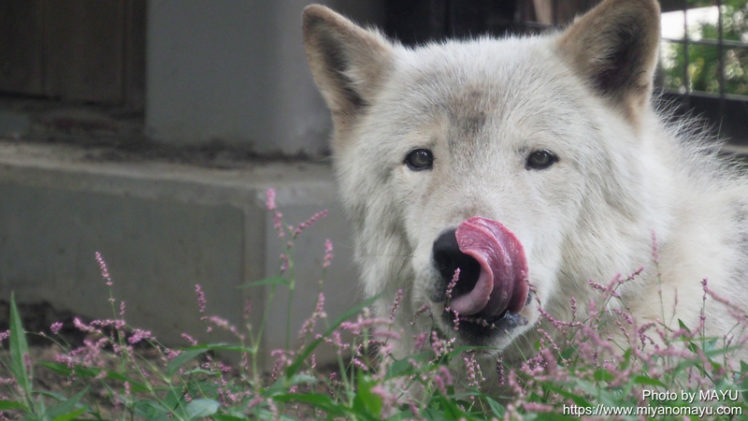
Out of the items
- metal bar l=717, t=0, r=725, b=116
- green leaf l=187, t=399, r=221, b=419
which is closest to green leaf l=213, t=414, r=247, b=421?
green leaf l=187, t=399, r=221, b=419

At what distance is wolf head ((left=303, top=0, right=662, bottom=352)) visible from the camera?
9.28ft

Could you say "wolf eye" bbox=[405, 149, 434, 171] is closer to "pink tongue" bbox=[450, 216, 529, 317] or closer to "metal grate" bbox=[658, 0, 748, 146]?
"pink tongue" bbox=[450, 216, 529, 317]

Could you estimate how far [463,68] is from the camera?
3279mm

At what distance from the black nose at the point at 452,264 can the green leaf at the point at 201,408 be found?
0.79 meters

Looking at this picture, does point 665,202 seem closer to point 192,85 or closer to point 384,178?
point 384,178

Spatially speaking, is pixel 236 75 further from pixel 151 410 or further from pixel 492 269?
pixel 151 410

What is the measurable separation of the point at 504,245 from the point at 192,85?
3668 mm

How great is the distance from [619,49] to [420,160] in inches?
31.0

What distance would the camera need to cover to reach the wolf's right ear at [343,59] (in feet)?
11.6

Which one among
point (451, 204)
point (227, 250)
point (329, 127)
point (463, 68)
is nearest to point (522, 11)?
point (329, 127)

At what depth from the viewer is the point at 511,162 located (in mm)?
3025

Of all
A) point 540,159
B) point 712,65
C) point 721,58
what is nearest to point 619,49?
point 540,159

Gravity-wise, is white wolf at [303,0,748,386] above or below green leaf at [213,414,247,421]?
above

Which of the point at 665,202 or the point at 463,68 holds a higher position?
the point at 463,68
